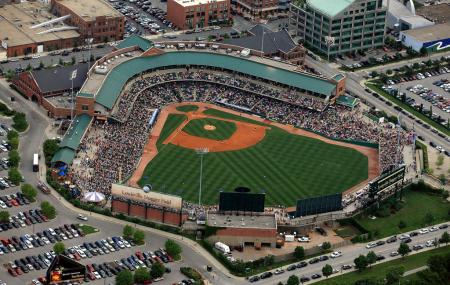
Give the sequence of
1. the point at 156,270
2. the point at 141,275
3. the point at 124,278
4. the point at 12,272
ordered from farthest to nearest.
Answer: the point at 156,270 → the point at 12,272 → the point at 141,275 → the point at 124,278

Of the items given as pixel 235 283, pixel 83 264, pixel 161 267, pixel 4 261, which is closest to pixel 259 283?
pixel 235 283

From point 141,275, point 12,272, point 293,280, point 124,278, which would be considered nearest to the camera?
point 124,278

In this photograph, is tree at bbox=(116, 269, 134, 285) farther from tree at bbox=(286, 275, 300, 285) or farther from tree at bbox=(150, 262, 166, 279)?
tree at bbox=(286, 275, 300, 285)

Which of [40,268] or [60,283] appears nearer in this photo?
[60,283]

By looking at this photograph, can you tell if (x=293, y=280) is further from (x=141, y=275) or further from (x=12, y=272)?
(x=12, y=272)

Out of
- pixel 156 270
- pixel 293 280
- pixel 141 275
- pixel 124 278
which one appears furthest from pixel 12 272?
pixel 293 280

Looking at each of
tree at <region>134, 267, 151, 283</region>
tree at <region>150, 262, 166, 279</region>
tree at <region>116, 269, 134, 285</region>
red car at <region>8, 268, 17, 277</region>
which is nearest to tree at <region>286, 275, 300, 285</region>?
tree at <region>150, 262, 166, 279</region>

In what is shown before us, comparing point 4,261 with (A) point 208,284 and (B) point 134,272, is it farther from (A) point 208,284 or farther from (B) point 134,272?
(A) point 208,284
